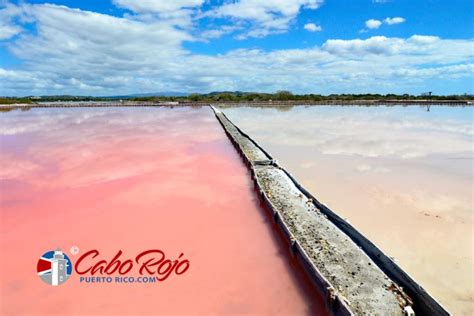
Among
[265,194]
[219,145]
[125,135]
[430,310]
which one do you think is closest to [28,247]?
[265,194]

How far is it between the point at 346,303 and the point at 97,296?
208 centimetres

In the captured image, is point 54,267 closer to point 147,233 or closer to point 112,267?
point 112,267

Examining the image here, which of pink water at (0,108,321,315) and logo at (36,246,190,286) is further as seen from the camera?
logo at (36,246,190,286)

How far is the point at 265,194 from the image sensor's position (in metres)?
5.11

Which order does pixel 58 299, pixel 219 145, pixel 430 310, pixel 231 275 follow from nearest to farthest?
pixel 430 310
pixel 58 299
pixel 231 275
pixel 219 145

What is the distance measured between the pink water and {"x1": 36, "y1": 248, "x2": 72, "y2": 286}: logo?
3.1 inches

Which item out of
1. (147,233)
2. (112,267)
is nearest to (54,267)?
(112,267)

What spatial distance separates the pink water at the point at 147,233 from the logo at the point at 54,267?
79 mm

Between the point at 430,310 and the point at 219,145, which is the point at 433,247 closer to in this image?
the point at 430,310

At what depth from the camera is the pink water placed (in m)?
2.88

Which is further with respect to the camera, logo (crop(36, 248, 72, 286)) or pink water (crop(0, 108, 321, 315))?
logo (crop(36, 248, 72, 286))

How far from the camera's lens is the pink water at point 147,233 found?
288 cm

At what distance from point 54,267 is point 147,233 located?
40.4 inches

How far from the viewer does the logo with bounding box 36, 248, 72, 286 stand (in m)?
3.20
